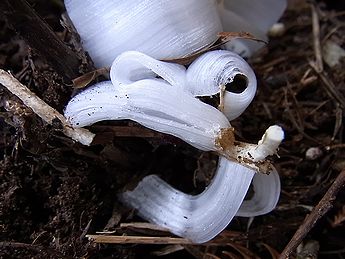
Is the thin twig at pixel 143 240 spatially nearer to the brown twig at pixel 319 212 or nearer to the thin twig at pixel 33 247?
the thin twig at pixel 33 247

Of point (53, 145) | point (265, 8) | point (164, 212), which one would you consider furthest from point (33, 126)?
point (265, 8)

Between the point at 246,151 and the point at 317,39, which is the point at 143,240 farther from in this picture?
the point at 317,39

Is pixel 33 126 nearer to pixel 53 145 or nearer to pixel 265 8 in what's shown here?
pixel 53 145

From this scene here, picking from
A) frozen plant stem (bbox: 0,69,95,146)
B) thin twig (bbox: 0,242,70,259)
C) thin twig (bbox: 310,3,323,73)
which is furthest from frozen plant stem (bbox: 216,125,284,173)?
thin twig (bbox: 310,3,323,73)

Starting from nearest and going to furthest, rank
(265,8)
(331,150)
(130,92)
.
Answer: (130,92), (331,150), (265,8)

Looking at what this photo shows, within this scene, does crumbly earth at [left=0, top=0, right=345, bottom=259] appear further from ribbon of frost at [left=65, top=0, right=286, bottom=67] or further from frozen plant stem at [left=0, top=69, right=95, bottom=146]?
ribbon of frost at [left=65, top=0, right=286, bottom=67]

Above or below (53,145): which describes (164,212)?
below

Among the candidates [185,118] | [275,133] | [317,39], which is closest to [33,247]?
[185,118]

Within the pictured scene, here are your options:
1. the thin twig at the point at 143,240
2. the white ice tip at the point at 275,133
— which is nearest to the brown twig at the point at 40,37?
the thin twig at the point at 143,240
